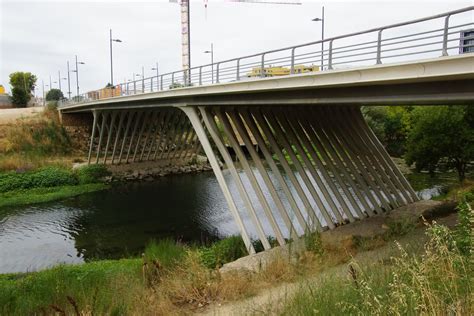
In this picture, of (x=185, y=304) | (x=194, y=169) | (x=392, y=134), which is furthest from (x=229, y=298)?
(x=392, y=134)

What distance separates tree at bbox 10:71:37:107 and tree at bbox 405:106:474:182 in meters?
57.5

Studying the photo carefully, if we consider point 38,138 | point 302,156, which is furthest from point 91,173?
point 302,156

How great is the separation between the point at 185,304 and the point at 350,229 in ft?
26.6

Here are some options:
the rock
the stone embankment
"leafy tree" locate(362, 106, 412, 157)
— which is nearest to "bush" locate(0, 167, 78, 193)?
the stone embankment

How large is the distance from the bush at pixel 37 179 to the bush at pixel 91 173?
58 cm

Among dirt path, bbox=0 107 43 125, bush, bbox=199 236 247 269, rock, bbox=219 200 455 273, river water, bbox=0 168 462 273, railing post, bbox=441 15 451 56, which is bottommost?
river water, bbox=0 168 462 273

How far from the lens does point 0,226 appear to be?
19.9 metres

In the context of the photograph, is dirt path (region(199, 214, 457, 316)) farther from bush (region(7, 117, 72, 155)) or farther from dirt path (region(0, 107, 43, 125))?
dirt path (region(0, 107, 43, 125))

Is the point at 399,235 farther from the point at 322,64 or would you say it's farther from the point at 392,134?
the point at 392,134

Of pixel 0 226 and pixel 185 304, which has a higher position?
pixel 185 304

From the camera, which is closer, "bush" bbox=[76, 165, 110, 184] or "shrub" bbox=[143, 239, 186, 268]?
"shrub" bbox=[143, 239, 186, 268]

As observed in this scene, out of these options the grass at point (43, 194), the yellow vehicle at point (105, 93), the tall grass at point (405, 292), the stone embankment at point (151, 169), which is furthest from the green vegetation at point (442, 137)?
the grass at point (43, 194)

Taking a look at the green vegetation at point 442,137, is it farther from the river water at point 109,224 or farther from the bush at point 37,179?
the bush at point 37,179

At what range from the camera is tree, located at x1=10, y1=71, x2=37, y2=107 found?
57875 mm
